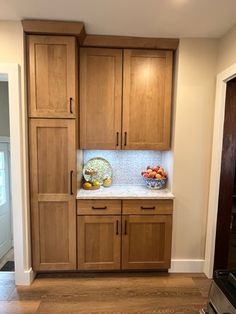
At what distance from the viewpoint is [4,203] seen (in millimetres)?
3568

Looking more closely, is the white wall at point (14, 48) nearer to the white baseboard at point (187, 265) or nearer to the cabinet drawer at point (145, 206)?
the cabinet drawer at point (145, 206)

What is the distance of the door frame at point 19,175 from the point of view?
1879mm

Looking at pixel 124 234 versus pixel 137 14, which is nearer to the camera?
pixel 137 14

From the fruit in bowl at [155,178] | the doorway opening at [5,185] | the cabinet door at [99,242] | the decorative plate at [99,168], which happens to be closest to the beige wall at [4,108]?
the doorway opening at [5,185]

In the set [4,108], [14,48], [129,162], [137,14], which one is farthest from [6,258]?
[137,14]

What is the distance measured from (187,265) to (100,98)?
2097 mm

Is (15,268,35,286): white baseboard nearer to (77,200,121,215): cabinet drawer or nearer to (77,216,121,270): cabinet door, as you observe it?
(77,216,121,270): cabinet door

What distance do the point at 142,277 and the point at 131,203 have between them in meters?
0.84

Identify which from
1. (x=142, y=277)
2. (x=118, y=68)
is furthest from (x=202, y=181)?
(x=118, y=68)

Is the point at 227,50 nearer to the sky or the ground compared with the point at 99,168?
nearer to the sky

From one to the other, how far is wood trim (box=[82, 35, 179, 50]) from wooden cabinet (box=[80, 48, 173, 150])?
53mm

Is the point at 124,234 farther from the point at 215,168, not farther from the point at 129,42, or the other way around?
the point at 129,42

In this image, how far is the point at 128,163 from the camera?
2600 millimetres

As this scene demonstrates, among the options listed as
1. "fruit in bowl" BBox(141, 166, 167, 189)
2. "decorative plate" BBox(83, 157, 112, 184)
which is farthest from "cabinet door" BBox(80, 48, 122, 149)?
"fruit in bowl" BBox(141, 166, 167, 189)
